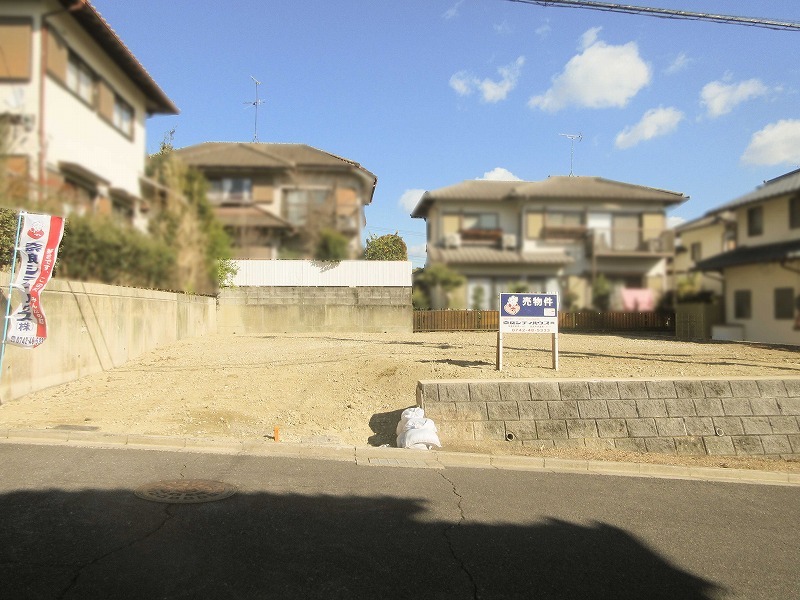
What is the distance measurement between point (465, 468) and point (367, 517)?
91.7 inches

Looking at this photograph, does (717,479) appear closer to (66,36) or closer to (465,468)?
(465,468)

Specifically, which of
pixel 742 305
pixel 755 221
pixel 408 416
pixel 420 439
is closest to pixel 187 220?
pixel 420 439

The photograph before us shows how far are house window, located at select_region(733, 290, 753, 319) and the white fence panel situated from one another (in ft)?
35.1

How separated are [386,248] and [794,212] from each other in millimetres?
10814

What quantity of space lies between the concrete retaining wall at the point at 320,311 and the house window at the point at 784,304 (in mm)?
9663

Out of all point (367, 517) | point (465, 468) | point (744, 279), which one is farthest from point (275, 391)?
point (744, 279)

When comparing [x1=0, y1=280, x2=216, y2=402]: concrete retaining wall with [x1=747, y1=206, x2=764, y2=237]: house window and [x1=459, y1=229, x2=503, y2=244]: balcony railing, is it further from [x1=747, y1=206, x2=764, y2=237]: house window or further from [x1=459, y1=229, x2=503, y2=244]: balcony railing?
[x1=747, y1=206, x2=764, y2=237]: house window

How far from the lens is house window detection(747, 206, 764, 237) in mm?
11547

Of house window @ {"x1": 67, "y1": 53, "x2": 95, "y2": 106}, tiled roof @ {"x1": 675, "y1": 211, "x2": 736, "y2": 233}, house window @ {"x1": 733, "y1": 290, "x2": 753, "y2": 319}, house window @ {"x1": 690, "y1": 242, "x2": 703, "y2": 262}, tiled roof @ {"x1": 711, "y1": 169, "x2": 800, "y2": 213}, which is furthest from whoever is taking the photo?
house window @ {"x1": 733, "y1": 290, "x2": 753, "y2": 319}

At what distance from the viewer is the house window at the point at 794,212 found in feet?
37.3

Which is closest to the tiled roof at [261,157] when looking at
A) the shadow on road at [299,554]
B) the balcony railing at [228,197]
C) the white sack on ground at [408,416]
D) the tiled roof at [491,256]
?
the balcony railing at [228,197]

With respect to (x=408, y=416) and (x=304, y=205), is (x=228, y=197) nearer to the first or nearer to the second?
(x=304, y=205)

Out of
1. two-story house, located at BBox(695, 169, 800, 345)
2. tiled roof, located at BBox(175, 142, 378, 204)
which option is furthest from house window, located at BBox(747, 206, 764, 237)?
tiled roof, located at BBox(175, 142, 378, 204)

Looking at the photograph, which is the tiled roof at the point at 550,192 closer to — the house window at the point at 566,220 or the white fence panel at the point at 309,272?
the house window at the point at 566,220
